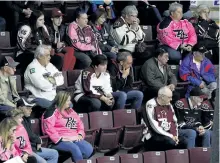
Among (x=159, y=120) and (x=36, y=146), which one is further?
(x=159, y=120)

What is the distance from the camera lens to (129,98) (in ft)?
38.1

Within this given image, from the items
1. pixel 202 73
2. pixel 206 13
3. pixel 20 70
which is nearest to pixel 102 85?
pixel 20 70

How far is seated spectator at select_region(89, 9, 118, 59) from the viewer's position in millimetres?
12259

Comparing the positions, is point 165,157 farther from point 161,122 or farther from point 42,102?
point 42,102

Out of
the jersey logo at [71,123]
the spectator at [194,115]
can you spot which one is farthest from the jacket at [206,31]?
the jersey logo at [71,123]

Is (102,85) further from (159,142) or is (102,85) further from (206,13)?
(206,13)

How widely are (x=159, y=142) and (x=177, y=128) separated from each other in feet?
1.25

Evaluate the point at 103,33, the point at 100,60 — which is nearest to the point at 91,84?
the point at 100,60

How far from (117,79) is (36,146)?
88.4 inches

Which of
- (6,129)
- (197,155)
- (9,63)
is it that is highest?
(9,63)

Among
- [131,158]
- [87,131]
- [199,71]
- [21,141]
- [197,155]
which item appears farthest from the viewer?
[199,71]

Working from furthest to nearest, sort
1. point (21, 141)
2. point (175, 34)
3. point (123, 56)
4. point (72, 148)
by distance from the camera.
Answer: point (175, 34) → point (123, 56) → point (72, 148) → point (21, 141)

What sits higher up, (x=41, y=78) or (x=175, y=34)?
(x=175, y=34)

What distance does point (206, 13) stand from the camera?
526 inches
